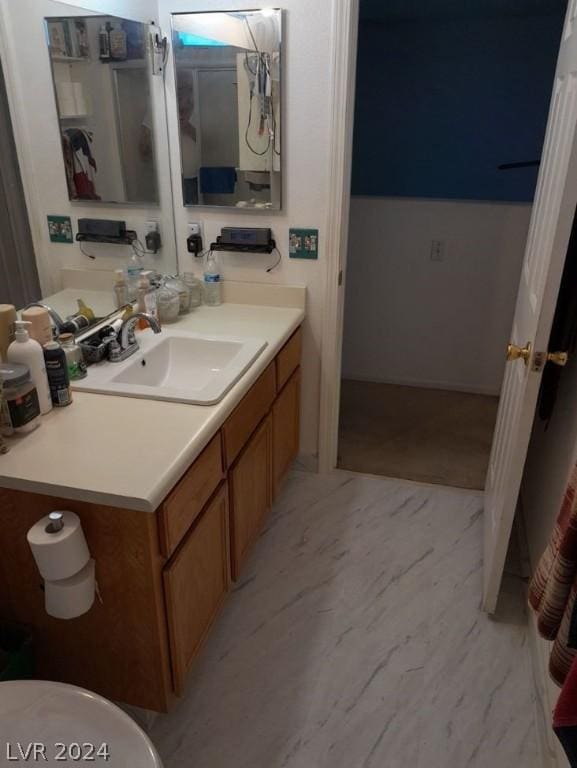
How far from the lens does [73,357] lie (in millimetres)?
1666

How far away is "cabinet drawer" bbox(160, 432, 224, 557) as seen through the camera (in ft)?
4.27

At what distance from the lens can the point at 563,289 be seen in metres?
1.75

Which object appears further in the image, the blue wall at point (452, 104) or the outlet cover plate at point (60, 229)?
the blue wall at point (452, 104)

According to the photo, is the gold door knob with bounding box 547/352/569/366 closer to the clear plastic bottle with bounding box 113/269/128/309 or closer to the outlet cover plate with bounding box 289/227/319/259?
the outlet cover plate with bounding box 289/227/319/259

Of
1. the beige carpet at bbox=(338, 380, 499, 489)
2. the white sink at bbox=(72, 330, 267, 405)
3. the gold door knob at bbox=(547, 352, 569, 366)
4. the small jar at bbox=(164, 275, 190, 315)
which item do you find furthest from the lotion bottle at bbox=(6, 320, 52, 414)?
the beige carpet at bbox=(338, 380, 499, 489)

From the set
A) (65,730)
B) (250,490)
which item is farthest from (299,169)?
(65,730)

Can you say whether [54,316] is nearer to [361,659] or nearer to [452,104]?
[361,659]

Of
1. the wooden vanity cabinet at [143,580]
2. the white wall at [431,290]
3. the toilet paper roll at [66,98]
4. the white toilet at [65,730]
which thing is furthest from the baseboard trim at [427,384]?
the white toilet at [65,730]

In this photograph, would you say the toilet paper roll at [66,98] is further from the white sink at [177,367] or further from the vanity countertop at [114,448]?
the vanity countertop at [114,448]

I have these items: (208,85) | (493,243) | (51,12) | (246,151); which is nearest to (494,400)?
(493,243)

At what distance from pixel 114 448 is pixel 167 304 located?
89 centimetres

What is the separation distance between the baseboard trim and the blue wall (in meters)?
1.16

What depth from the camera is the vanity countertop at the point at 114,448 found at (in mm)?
1212

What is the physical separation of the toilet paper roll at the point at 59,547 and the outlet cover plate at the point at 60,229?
2.97 feet
